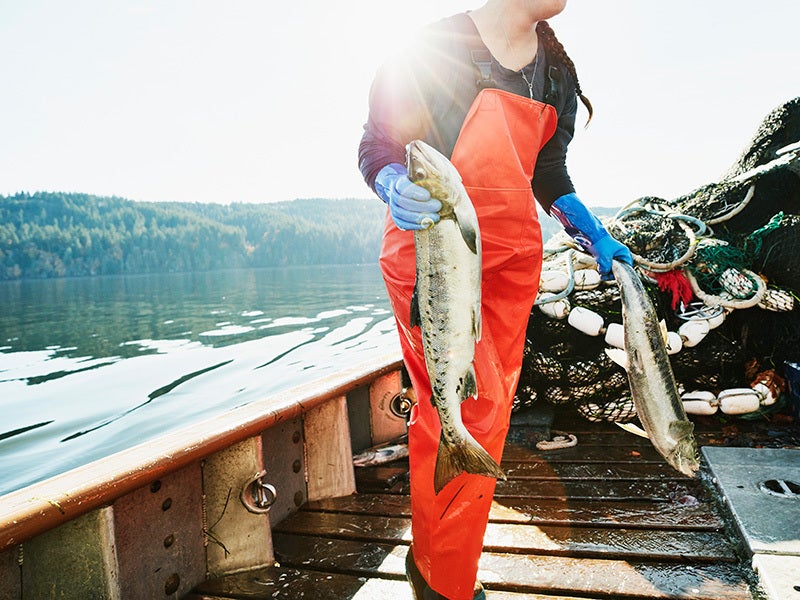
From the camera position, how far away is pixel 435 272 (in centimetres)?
179

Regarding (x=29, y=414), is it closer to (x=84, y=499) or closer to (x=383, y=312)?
(x=84, y=499)

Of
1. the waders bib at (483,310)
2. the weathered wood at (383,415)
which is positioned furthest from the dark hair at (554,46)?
the weathered wood at (383,415)

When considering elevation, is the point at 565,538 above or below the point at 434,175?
below

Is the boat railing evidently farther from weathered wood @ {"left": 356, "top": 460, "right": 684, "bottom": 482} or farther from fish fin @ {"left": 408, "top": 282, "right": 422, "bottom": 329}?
fish fin @ {"left": 408, "top": 282, "right": 422, "bottom": 329}

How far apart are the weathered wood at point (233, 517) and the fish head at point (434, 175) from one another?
1925mm

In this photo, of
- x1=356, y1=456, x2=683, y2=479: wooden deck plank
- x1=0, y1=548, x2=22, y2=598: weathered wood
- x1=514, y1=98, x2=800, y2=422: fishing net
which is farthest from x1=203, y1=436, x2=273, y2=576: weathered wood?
x1=514, y1=98, x2=800, y2=422: fishing net

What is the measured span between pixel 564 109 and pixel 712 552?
2369 millimetres

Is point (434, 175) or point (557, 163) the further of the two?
point (557, 163)

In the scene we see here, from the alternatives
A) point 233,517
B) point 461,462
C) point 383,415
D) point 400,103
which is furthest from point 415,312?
point 383,415

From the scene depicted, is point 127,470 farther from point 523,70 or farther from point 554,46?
point 554,46

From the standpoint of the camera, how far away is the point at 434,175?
171 centimetres

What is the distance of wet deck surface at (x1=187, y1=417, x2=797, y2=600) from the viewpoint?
2521mm

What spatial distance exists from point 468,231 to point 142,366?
16715mm

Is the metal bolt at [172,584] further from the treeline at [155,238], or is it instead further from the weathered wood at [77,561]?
the treeline at [155,238]
